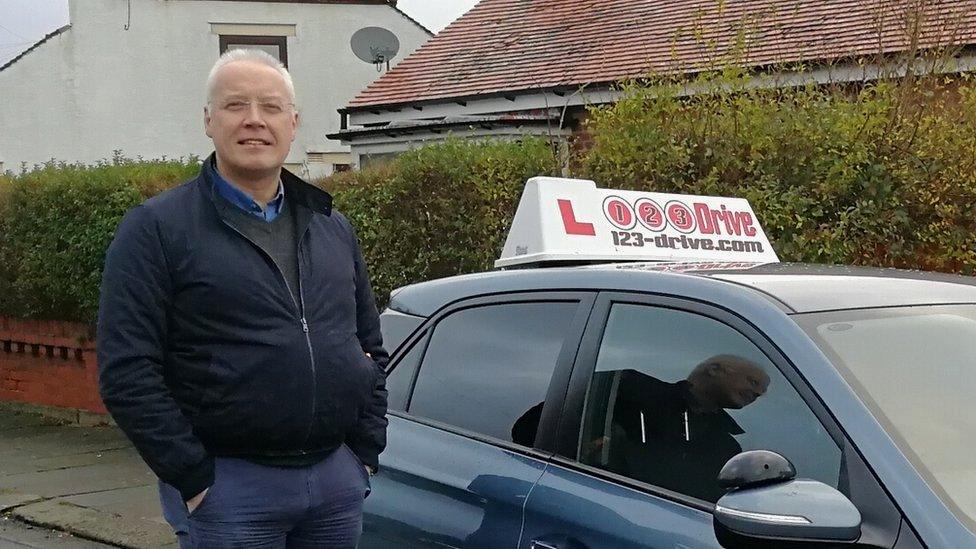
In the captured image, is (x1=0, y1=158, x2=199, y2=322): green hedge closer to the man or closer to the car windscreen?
the man

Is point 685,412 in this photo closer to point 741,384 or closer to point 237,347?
point 741,384

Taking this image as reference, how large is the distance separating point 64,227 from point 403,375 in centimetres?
772

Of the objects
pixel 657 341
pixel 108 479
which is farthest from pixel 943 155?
pixel 108 479

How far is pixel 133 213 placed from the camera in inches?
101

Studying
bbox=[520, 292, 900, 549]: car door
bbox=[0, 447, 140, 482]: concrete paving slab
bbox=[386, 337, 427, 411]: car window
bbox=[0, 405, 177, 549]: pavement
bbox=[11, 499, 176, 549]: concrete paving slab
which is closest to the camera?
bbox=[520, 292, 900, 549]: car door

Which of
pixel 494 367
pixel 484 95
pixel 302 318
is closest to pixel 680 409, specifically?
pixel 494 367

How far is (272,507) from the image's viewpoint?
2584mm

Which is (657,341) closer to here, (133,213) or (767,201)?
(133,213)

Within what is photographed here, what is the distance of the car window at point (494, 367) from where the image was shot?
3023 millimetres

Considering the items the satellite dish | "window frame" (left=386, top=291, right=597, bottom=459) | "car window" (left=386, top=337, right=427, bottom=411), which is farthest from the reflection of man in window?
the satellite dish

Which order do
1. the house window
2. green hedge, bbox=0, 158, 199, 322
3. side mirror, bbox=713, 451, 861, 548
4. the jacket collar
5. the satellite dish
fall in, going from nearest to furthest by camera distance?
side mirror, bbox=713, 451, 861, 548 < the jacket collar < green hedge, bbox=0, 158, 199, 322 < the satellite dish < the house window

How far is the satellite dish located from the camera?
779 inches

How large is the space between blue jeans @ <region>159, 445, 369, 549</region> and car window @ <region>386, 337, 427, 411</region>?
0.69m

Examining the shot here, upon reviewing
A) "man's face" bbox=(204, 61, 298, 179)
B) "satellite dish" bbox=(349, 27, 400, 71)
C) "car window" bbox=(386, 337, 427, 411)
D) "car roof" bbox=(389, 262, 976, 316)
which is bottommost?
"car window" bbox=(386, 337, 427, 411)
